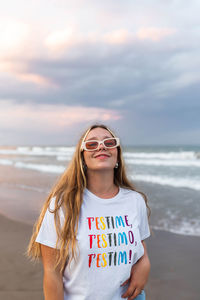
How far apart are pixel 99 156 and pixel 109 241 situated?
2.18 ft

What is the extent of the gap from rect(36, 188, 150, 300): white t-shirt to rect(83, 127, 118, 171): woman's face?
276mm

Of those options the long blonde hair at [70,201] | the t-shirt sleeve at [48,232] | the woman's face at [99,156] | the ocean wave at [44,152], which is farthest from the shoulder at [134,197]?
the ocean wave at [44,152]

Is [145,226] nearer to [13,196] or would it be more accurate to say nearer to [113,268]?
[113,268]

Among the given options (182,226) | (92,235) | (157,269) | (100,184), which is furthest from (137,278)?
(182,226)

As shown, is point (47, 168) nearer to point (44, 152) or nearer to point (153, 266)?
point (153, 266)

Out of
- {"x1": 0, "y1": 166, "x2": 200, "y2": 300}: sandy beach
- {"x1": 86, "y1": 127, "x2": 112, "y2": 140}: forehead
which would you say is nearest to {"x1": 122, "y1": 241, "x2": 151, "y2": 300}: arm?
{"x1": 86, "y1": 127, "x2": 112, "y2": 140}: forehead

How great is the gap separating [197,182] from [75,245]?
438 inches

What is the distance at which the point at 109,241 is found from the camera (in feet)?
6.34

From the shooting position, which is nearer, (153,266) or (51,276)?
(51,276)

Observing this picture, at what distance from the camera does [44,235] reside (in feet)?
6.20

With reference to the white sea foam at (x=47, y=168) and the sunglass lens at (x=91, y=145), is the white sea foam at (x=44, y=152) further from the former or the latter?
the sunglass lens at (x=91, y=145)

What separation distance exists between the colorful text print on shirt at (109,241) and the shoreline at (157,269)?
6.27 ft

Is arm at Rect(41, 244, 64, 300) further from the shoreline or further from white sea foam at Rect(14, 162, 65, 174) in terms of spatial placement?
white sea foam at Rect(14, 162, 65, 174)

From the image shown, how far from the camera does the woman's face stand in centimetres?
217
